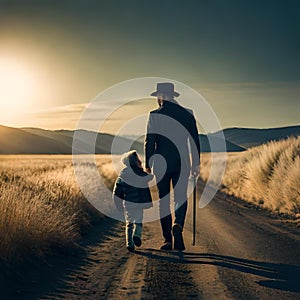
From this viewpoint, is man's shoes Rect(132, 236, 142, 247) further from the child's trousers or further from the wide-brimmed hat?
the wide-brimmed hat

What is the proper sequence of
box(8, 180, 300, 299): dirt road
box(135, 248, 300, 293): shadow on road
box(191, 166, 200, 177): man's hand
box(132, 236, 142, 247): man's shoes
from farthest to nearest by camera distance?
box(191, 166, 200, 177): man's hand, box(132, 236, 142, 247): man's shoes, box(135, 248, 300, 293): shadow on road, box(8, 180, 300, 299): dirt road

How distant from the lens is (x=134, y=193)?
30.7 ft

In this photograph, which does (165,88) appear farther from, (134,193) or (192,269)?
(192,269)

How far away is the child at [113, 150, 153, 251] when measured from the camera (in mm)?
9172

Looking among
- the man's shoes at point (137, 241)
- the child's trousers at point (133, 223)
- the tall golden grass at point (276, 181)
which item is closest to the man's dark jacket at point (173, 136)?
the child's trousers at point (133, 223)

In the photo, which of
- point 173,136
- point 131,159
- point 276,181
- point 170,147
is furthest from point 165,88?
point 276,181

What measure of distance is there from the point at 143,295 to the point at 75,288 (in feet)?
3.14

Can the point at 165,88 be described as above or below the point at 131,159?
above

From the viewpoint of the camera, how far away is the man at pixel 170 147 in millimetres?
9172

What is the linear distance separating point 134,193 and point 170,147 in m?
1.07

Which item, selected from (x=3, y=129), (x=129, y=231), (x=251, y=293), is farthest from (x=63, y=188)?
(x=3, y=129)

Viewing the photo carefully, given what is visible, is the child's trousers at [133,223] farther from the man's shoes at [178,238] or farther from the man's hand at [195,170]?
the man's hand at [195,170]

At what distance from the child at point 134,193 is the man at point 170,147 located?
268 mm

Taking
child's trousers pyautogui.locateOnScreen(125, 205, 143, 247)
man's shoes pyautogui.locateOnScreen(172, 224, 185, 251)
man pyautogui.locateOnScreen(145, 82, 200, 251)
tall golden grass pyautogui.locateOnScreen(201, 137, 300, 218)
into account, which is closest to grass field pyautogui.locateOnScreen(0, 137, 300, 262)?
tall golden grass pyautogui.locateOnScreen(201, 137, 300, 218)
